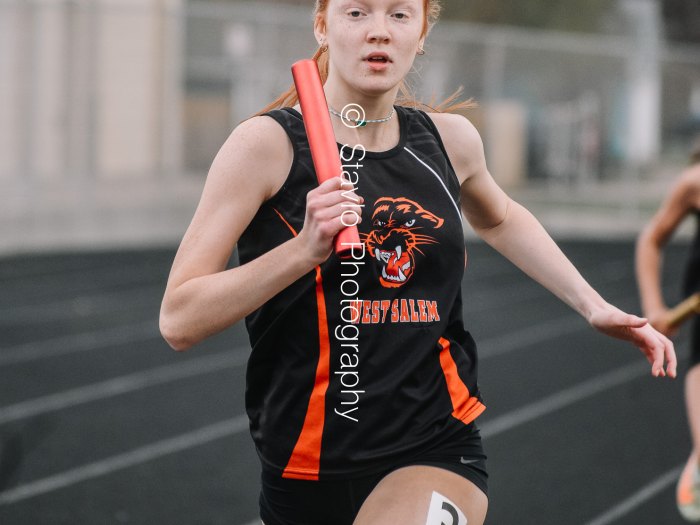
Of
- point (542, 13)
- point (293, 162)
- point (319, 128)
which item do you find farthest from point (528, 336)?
point (542, 13)

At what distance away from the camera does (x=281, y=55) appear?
15391 mm

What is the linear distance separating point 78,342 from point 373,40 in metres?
6.88

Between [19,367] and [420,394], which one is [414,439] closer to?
[420,394]

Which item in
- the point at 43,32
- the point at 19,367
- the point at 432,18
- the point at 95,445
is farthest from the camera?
the point at 43,32

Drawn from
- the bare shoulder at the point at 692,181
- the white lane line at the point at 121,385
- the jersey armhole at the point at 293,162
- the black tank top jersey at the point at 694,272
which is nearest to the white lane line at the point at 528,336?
the white lane line at the point at 121,385

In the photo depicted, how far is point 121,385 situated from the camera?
7340 millimetres

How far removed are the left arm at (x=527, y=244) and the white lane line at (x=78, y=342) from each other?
19.1ft

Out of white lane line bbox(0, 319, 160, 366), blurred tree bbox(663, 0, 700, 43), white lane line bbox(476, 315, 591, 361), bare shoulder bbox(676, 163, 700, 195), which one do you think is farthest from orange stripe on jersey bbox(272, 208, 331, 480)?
blurred tree bbox(663, 0, 700, 43)

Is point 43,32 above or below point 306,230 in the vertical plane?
below

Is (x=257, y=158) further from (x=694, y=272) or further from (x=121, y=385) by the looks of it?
(x=121, y=385)

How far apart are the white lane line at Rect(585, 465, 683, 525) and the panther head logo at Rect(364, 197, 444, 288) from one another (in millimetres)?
3035

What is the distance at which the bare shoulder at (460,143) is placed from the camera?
2.44 metres

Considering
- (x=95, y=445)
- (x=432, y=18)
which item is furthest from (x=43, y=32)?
(x=432, y=18)

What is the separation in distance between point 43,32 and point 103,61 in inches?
30.5
